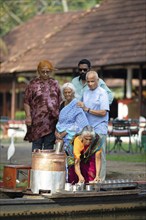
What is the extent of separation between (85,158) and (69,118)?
0.71m

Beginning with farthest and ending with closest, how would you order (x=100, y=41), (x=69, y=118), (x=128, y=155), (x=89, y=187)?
(x=100, y=41) < (x=128, y=155) < (x=69, y=118) < (x=89, y=187)

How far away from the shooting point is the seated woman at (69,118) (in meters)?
12.0

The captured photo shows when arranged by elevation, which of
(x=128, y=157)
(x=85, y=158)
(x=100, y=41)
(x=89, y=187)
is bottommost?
(x=89, y=187)

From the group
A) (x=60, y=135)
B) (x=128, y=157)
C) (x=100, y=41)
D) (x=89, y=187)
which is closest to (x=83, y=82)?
(x=60, y=135)

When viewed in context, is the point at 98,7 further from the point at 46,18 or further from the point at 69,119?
the point at 69,119

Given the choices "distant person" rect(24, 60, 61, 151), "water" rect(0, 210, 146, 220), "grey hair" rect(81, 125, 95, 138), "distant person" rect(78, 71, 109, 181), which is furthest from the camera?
"distant person" rect(24, 60, 61, 151)

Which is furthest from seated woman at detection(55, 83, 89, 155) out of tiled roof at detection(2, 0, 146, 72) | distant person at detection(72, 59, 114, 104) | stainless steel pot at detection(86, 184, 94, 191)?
tiled roof at detection(2, 0, 146, 72)

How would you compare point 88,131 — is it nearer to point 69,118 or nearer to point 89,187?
point 69,118

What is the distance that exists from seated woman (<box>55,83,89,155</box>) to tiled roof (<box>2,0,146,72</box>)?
15.7 metres

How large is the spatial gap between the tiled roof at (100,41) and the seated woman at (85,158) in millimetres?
16065

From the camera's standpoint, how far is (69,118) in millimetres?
12109

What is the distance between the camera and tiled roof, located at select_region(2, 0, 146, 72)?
96.4 ft

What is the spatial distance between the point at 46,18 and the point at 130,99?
16373 mm

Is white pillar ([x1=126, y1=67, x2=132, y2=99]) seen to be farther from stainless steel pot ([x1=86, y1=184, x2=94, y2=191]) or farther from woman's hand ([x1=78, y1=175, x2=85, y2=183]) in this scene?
stainless steel pot ([x1=86, y1=184, x2=94, y2=191])
